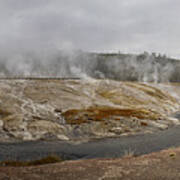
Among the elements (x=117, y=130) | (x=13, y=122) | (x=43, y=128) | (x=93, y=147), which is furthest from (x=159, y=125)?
(x=13, y=122)

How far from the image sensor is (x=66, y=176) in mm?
18969

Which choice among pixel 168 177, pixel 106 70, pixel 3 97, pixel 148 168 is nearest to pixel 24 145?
pixel 148 168

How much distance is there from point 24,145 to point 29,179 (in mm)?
19203

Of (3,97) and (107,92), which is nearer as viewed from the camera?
(3,97)

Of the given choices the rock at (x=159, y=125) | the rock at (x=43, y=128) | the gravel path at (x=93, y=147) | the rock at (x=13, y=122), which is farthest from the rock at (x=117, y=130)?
the rock at (x=13, y=122)

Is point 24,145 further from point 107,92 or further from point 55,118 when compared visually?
point 107,92

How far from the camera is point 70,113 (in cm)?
5491

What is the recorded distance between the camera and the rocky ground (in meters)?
44.0

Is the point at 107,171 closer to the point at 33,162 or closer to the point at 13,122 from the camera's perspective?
the point at 33,162

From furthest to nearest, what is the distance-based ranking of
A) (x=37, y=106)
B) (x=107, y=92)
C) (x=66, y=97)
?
1. (x=107, y=92)
2. (x=66, y=97)
3. (x=37, y=106)

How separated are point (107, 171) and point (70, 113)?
3536cm

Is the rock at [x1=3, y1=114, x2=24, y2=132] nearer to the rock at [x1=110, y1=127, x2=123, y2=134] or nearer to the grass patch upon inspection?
the grass patch

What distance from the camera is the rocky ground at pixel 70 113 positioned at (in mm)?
44031

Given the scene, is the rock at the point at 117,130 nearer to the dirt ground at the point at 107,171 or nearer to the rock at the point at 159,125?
the rock at the point at 159,125
